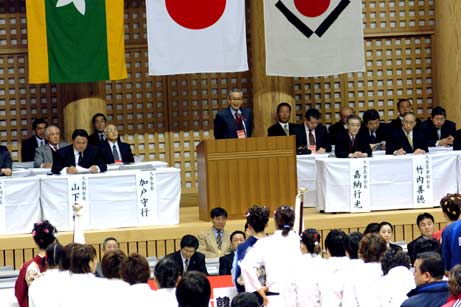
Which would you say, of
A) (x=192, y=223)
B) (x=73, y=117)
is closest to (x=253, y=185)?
(x=192, y=223)

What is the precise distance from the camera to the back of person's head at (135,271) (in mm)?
7012

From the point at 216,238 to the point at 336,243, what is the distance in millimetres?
4273

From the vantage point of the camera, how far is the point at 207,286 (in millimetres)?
6090

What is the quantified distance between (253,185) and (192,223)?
87cm

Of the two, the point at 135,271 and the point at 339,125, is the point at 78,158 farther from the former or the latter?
the point at 135,271

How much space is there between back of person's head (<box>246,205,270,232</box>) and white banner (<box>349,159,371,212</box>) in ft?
17.8

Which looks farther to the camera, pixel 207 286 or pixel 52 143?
pixel 52 143

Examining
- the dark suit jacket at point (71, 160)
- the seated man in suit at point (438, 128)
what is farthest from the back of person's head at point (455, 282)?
the seated man in suit at point (438, 128)

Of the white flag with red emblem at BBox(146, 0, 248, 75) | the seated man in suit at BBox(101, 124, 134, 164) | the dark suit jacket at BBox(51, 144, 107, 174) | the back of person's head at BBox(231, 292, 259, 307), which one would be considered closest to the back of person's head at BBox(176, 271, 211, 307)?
the back of person's head at BBox(231, 292, 259, 307)

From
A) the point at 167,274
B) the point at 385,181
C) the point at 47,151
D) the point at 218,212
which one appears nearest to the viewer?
the point at 167,274

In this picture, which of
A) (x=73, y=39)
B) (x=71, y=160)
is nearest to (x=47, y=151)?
(x=71, y=160)

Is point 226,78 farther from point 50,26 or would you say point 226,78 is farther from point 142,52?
point 50,26

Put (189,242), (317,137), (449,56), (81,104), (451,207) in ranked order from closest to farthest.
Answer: (451,207) → (189,242) → (317,137) → (81,104) → (449,56)

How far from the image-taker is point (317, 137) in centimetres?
1545
